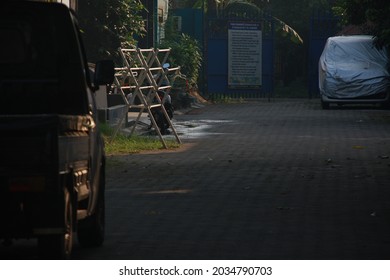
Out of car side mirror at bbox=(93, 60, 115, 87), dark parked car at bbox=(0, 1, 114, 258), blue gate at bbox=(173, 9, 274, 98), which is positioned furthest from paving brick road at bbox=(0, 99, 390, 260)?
blue gate at bbox=(173, 9, 274, 98)

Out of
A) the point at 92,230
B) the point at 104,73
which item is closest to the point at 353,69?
the point at 104,73

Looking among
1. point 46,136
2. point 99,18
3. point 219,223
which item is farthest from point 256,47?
point 46,136

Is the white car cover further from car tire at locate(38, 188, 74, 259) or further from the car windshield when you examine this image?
car tire at locate(38, 188, 74, 259)

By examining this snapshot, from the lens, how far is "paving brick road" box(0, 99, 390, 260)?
954 centimetres

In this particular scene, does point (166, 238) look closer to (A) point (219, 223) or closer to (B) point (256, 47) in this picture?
(A) point (219, 223)

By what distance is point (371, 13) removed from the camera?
94.1 ft

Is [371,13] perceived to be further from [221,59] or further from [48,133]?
[48,133]

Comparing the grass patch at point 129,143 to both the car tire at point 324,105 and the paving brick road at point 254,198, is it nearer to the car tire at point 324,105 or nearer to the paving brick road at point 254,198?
the paving brick road at point 254,198

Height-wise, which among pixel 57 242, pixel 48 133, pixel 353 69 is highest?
pixel 48 133

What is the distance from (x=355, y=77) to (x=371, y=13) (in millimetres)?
5317

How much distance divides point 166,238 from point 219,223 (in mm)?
1153

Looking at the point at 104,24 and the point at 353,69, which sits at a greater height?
the point at 104,24

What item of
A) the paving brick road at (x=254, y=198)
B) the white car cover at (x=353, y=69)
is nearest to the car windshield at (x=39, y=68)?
the paving brick road at (x=254, y=198)

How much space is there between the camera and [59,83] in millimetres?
9625
